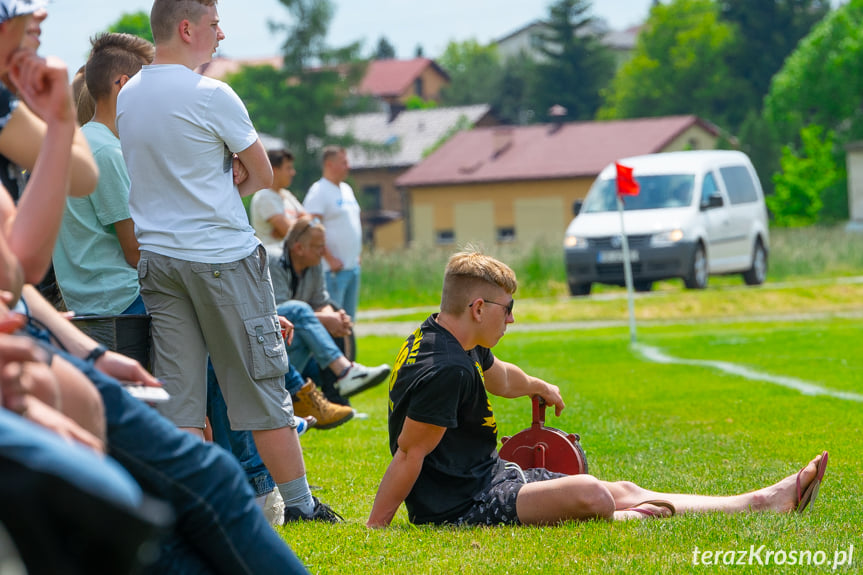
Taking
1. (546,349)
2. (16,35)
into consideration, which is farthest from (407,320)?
(16,35)

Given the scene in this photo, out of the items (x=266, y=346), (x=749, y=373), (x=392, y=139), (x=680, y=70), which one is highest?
(x=680, y=70)

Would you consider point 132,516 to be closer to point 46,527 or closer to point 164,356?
point 46,527

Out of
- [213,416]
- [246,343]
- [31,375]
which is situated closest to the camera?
[31,375]

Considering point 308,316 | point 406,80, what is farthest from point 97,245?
point 406,80

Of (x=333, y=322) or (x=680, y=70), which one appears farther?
(x=680, y=70)

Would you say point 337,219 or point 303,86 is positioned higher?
point 303,86

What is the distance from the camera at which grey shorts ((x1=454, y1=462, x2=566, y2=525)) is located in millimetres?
5059

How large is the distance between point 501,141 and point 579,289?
138ft

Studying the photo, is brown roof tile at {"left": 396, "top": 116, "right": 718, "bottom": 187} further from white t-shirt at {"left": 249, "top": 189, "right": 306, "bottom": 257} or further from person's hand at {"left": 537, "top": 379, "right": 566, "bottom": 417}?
person's hand at {"left": 537, "top": 379, "right": 566, "bottom": 417}

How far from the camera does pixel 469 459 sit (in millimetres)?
5129

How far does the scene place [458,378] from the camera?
4973mm

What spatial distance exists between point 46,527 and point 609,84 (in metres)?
96.2

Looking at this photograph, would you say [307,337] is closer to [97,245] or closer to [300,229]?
[300,229]

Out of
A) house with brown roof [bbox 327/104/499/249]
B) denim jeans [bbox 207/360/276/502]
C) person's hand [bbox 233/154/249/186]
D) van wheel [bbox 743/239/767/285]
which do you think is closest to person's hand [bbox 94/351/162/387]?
person's hand [bbox 233/154/249/186]
